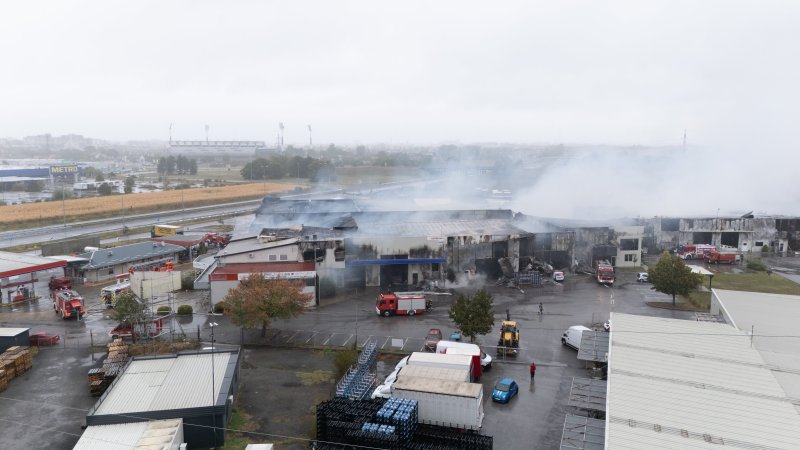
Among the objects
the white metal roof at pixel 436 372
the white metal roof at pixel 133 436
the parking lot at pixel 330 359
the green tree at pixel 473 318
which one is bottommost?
the parking lot at pixel 330 359

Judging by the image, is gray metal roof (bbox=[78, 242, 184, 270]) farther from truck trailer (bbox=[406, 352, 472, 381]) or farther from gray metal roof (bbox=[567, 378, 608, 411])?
gray metal roof (bbox=[567, 378, 608, 411])

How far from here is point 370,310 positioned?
67.7ft

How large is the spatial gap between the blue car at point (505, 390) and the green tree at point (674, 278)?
10007 mm

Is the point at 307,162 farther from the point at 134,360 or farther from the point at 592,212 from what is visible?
the point at 134,360

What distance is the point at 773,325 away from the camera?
15.0m

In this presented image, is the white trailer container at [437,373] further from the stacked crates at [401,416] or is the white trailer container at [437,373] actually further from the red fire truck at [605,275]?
the red fire truck at [605,275]

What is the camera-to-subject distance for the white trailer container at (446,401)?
11.8 m

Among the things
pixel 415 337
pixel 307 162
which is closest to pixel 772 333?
pixel 415 337

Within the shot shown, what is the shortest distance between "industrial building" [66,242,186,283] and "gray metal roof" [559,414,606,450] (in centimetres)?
2123

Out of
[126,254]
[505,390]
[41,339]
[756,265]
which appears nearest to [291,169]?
[126,254]

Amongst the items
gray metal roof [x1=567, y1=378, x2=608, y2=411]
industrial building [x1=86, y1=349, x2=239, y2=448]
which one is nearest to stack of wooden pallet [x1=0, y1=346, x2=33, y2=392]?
industrial building [x1=86, y1=349, x2=239, y2=448]

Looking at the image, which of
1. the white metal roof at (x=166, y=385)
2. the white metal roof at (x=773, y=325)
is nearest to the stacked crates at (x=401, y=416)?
the white metal roof at (x=166, y=385)

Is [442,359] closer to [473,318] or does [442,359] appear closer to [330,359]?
[473,318]

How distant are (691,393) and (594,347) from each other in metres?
3.92
